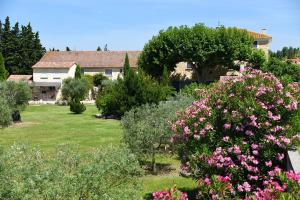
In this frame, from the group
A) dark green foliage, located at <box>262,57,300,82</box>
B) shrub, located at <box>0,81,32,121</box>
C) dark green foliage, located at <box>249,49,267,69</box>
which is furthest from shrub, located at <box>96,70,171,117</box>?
dark green foliage, located at <box>262,57,300,82</box>

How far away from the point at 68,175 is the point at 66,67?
60905 mm

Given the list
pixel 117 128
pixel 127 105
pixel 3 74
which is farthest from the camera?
pixel 3 74

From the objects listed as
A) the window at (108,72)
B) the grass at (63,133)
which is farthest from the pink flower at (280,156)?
the window at (108,72)

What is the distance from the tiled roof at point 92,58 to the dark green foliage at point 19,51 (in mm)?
4439

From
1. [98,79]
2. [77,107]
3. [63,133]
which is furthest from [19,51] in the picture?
[63,133]

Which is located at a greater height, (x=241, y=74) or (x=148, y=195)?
(x=241, y=74)

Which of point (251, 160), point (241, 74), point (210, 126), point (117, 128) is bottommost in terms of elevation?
point (117, 128)

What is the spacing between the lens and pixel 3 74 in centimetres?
6594

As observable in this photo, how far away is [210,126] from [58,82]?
2304 inches

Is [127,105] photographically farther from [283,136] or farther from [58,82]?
[58,82]

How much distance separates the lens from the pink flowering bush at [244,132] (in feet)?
31.8

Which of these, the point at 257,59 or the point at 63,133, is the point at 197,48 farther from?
the point at 63,133

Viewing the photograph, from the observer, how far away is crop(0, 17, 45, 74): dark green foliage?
2995 inches

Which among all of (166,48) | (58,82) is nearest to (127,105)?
(166,48)
